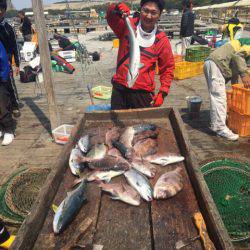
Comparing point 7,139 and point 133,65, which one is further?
point 7,139

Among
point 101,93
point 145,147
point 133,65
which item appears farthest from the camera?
point 101,93

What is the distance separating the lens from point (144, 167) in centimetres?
287

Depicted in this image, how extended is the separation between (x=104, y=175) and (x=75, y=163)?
376mm

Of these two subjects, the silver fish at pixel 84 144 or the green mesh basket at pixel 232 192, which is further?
the green mesh basket at pixel 232 192

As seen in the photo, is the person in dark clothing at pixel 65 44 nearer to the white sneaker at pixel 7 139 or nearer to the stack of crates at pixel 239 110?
the white sneaker at pixel 7 139

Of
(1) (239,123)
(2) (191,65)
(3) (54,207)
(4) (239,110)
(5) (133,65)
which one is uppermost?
(5) (133,65)

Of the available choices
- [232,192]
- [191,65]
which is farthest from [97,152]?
[191,65]

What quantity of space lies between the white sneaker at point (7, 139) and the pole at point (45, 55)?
107 cm

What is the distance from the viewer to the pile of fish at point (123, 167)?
2430 millimetres

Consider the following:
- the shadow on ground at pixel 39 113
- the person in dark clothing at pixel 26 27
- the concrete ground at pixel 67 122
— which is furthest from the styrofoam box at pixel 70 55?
the shadow on ground at pixel 39 113

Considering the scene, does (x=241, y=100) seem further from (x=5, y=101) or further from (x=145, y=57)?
(x=5, y=101)

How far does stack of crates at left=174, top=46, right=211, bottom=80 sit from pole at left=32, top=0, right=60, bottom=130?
6.25m

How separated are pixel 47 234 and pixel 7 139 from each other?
15.0ft

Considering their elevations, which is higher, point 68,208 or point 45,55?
point 45,55
